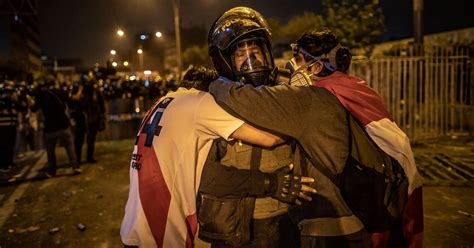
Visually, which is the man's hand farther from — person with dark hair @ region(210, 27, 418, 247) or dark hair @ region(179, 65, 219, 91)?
dark hair @ region(179, 65, 219, 91)

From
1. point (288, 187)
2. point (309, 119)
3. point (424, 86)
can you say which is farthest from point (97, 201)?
point (424, 86)

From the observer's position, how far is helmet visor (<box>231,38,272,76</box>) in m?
2.28

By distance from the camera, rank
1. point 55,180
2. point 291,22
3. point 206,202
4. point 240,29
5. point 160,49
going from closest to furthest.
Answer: point 206,202, point 240,29, point 55,180, point 291,22, point 160,49

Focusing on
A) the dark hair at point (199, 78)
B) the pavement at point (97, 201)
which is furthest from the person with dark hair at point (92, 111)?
the dark hair at point (199, 78)

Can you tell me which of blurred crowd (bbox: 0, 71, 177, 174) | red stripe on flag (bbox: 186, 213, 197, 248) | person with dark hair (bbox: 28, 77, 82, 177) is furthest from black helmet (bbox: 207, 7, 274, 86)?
person with dark hair (bbox: 28, 77, 82, 177)

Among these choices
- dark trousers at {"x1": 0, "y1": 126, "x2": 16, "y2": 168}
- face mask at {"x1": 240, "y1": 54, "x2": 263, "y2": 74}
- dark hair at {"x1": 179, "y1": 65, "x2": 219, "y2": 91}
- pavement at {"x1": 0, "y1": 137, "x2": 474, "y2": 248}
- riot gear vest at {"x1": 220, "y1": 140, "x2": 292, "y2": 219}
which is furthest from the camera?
dark trousers at {"x1": 0, "y1": 126, "x2": 16, "y2": 168}

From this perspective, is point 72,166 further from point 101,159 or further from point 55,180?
point 101,159

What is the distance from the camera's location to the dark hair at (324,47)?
91.5 inches

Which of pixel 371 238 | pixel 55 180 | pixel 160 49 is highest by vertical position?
pixel 160 49

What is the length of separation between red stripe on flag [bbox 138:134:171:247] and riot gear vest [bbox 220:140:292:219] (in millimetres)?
355

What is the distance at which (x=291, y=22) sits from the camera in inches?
946

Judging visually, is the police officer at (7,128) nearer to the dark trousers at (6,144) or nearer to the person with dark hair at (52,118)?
the dark trousers at (6,144)

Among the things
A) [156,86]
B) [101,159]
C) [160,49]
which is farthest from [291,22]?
[160,49]

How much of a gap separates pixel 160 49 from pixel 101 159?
71005 mm
